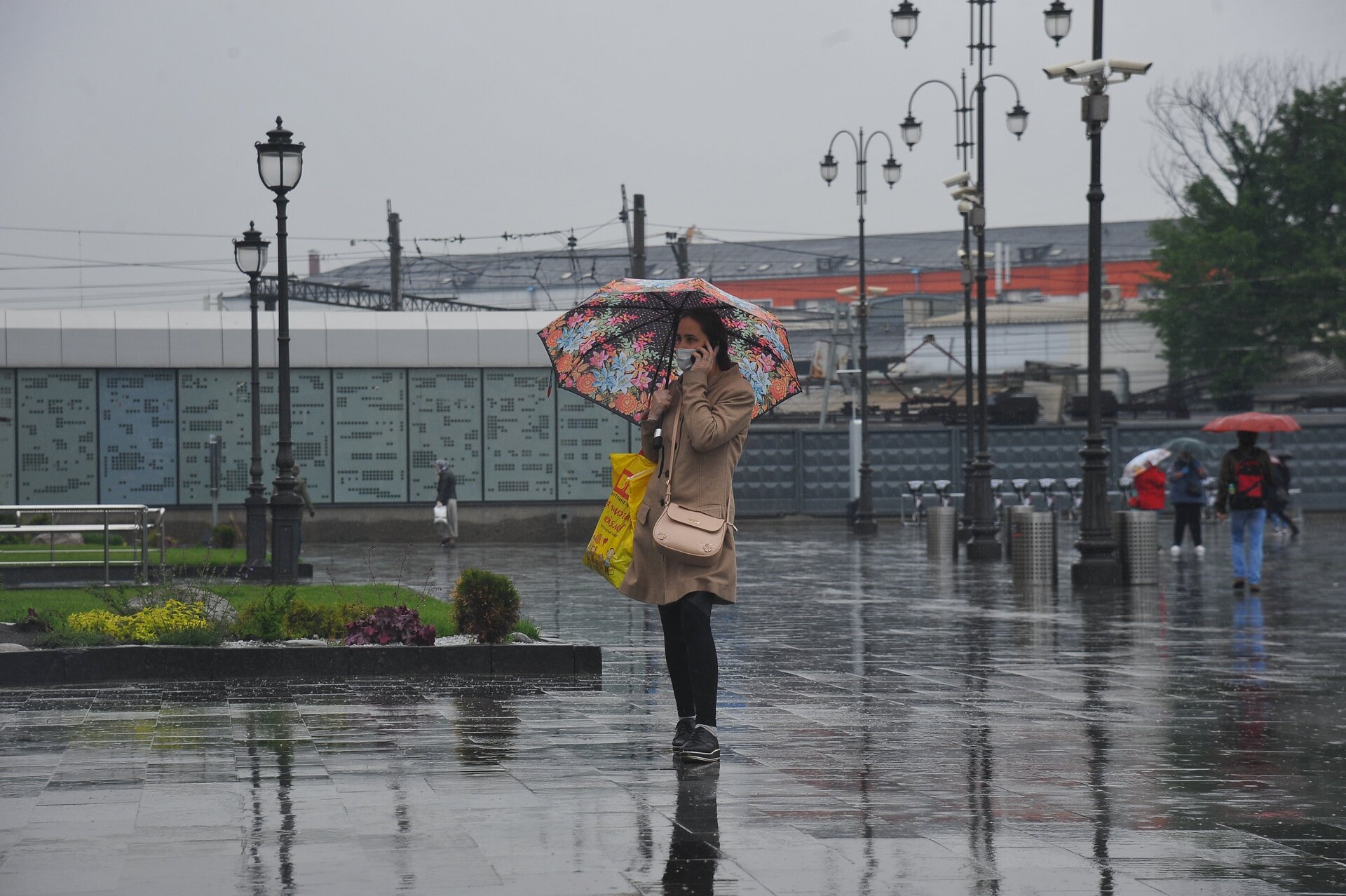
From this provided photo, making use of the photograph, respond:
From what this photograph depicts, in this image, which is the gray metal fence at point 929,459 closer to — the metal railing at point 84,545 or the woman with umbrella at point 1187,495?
the woman with umbrella at point 1187,495

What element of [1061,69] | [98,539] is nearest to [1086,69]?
[1061,69]

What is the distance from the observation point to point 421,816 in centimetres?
605

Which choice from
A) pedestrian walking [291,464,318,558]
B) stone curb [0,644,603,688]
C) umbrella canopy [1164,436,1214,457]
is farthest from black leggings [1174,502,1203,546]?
stone curb [0,644,603,688]

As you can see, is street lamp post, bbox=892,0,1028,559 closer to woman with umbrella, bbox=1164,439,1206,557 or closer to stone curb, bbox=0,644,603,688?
woman with umbrella, bbox=1164,439,1206,557

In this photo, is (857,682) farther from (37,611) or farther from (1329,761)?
(37,611)

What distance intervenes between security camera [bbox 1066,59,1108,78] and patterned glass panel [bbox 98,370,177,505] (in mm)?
19395

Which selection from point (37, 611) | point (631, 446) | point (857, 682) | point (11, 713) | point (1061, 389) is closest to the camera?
point (11, 713)

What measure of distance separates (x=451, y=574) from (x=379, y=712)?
45.8 feet

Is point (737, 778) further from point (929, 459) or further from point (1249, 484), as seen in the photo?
point (929, 459)

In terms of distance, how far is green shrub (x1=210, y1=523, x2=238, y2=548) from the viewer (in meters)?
27.8

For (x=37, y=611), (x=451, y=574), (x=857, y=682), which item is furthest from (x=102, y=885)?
(x=451, y=574)

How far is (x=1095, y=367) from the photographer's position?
19875 millimetres

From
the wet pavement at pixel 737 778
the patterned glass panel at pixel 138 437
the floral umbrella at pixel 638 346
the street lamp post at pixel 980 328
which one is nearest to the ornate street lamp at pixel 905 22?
the street lamp post at pixel 980 328

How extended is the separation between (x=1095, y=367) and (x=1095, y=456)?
105cm
